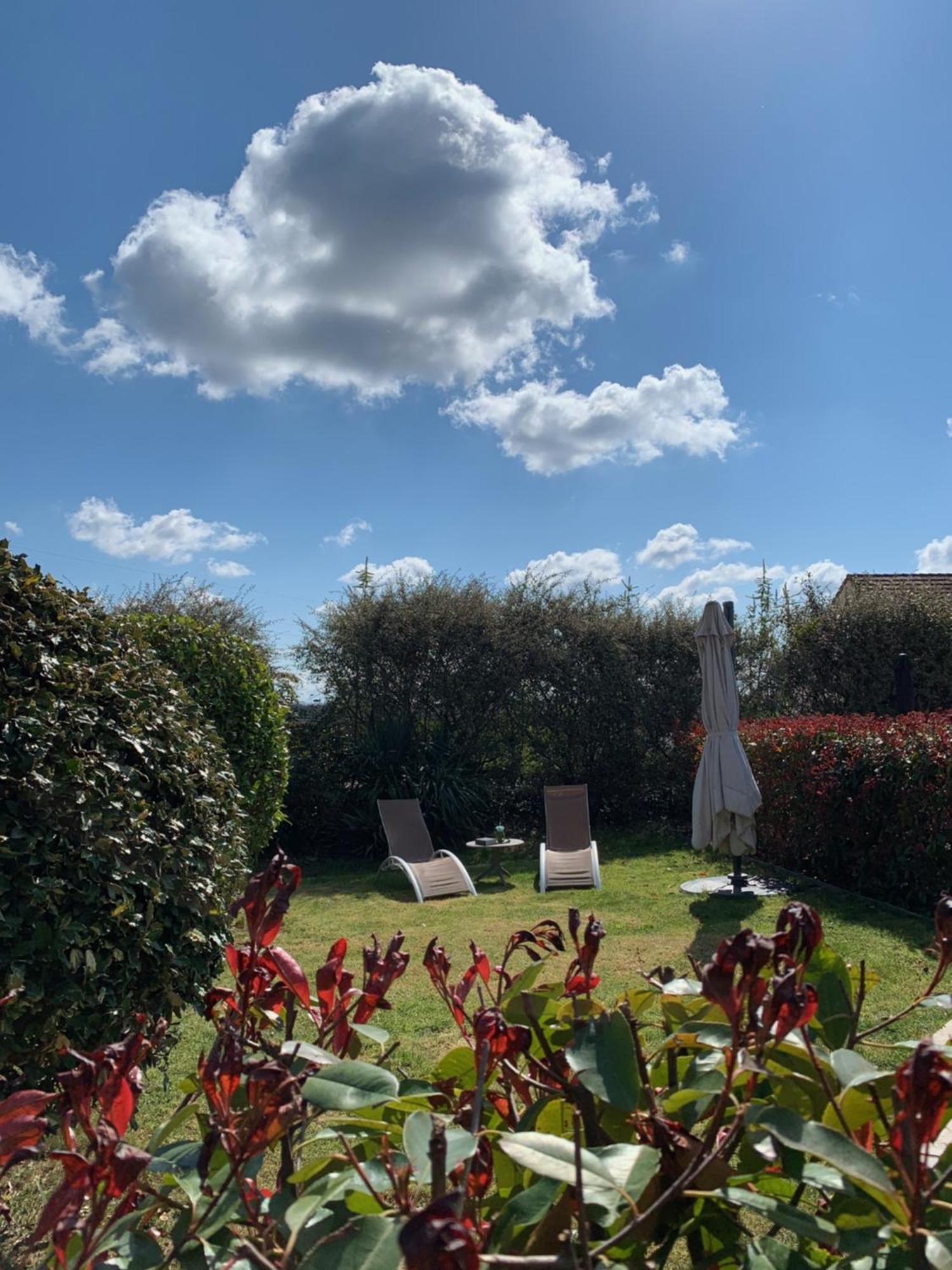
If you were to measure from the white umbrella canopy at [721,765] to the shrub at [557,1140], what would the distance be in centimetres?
791

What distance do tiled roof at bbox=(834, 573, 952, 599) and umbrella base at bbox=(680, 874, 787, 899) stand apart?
791 cm

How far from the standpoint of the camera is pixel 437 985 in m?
1.17

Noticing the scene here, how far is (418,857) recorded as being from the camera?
447 inches

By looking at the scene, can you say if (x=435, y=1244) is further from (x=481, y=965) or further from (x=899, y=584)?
(x=899, y=584)

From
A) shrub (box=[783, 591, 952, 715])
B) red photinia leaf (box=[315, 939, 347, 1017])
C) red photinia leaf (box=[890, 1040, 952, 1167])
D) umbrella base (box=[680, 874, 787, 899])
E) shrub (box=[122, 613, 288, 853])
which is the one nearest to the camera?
red photinia leaf (box=[890, 1040, 952, 1167])

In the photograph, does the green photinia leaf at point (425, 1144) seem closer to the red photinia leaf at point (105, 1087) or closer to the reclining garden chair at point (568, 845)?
Result: the red photinia leaf at point (105, 1087)

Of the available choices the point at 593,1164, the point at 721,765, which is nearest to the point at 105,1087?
the point at 593,1164

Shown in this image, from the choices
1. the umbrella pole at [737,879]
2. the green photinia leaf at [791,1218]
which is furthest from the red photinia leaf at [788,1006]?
the umbrella pole at [737,879]

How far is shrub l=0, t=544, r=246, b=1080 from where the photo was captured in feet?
9.57

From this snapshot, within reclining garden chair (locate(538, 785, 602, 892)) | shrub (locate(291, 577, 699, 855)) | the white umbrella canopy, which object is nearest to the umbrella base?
the white umbrella canopy

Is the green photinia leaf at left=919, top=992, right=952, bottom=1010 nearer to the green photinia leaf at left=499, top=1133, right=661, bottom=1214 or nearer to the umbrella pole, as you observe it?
the green photinia leaf at left=499, top=1133, right=661, bottom=1214

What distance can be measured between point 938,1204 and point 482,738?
44.1 feet

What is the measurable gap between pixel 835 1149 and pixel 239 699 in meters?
9.40

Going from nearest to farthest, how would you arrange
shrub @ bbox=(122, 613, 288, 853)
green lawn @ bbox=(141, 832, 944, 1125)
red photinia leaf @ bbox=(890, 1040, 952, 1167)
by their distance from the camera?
red photinia leaf @ bbox=(890, 1040, 952, 1167) → green lawn @ bbox=(141, 832, 944, 1125) → shrub @ bbox=(122, 613, 288, 853)
